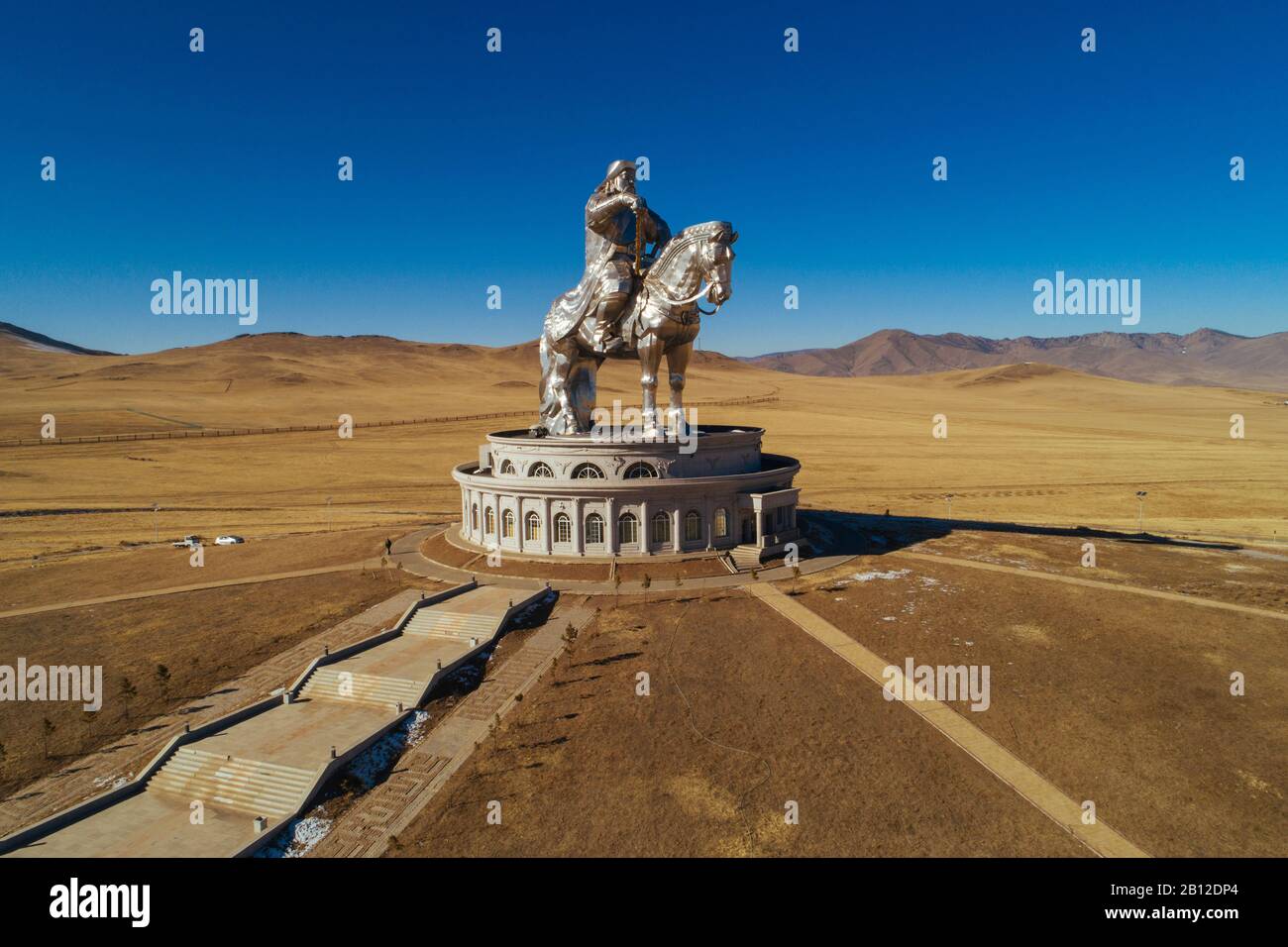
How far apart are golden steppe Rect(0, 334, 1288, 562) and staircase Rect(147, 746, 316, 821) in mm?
34993

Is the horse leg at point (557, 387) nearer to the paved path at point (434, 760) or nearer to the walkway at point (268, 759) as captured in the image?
the paved path at point (434, 760)

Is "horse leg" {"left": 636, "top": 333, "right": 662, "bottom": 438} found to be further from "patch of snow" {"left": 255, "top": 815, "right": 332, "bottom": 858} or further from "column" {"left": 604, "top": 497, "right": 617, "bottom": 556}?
"patch of snow" {"left": 255, "top": 815, "right": 332, "bottom": 858}

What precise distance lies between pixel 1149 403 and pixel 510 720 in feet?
644

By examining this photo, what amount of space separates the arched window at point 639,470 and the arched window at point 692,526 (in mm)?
3359

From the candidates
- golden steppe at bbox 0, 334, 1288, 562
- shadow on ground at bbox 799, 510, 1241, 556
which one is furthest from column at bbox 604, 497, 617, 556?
golden steppe at bbox 0, 334, 1288, 562

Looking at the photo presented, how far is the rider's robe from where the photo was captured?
39.5 metres

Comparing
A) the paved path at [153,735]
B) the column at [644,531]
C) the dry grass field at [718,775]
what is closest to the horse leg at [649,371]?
the column at [644,531]

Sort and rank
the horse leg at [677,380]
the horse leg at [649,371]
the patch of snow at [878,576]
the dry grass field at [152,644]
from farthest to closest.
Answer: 1. the horse leg at [677,380]
2. the horse leg at [649,371]
3. the patch of snow at [878,576]
4. the dry grass field at [152,644]

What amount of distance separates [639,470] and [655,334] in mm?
8170

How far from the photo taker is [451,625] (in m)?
32.1

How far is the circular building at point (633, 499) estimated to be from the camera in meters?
40.5

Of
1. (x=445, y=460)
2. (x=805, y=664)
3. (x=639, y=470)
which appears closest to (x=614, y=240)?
(x=639, y=470)

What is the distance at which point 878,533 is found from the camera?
48.8 m

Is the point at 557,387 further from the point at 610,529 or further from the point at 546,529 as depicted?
the point at 610,529
